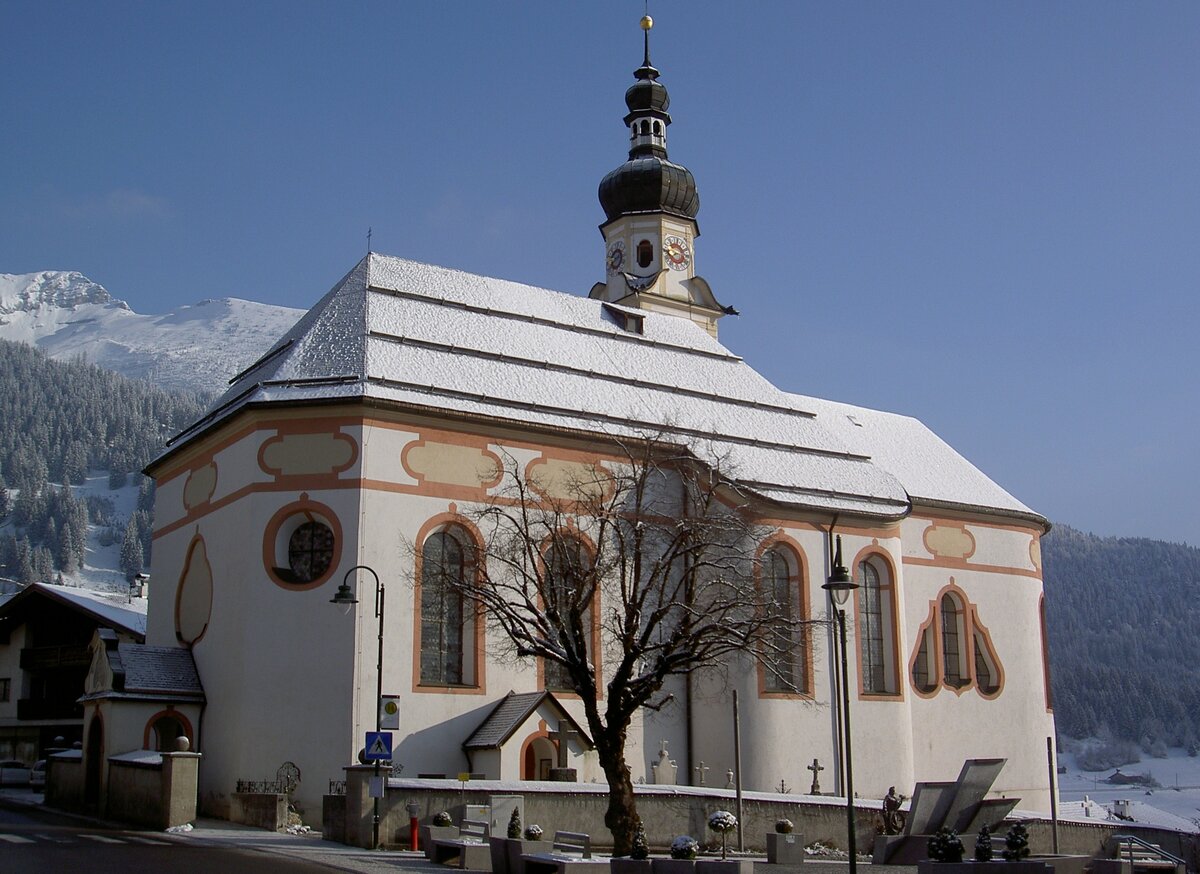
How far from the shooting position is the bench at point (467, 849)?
24094 mm

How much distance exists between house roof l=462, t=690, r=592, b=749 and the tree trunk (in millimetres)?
7152

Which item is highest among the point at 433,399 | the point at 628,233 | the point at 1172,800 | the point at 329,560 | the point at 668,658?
the point at 628,233

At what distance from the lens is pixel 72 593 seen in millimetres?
57312

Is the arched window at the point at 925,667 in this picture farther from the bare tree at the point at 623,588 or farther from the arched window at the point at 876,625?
the bare tree at the point at 623,588

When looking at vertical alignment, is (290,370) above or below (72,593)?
above

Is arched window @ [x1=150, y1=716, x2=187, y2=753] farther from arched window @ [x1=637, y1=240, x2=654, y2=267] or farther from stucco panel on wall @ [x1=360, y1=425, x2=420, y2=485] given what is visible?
arched window @ [x1=637, y1=240, x2=654, y2=267]

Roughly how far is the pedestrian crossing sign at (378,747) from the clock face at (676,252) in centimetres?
3656

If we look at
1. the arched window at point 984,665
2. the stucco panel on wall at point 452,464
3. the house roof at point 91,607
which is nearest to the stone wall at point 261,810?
the stucco panel on wall at point 452,464

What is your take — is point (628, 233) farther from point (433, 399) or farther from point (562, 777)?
point (562, 777)

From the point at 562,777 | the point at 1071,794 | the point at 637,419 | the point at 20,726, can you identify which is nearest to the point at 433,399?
the point at 637,419

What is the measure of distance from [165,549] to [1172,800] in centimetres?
11809

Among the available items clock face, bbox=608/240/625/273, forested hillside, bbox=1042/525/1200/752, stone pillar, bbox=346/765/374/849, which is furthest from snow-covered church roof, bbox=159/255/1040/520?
forested hillside, bbox=1042/525/1200/752

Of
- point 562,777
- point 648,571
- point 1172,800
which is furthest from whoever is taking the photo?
point 1172,800

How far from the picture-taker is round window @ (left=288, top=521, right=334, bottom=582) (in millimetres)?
34281
